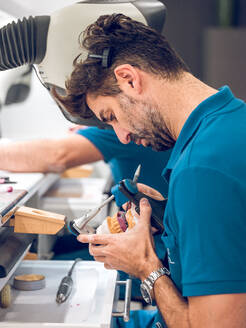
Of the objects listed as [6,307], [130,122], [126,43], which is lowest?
[6,307]

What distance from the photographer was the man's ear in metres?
1.04

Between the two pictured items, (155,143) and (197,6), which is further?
(197,6)

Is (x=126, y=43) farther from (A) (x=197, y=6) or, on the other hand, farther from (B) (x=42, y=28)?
(A) (x=197, y=6)

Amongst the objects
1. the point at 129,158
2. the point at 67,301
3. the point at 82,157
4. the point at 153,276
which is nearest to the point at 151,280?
the point at 153,276

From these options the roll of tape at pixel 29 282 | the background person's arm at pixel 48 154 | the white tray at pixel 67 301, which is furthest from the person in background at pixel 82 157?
the roll of tape at pixel 29 282

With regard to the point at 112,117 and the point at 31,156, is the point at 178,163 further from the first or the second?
the point at 31,156

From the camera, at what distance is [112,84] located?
42.9 inches

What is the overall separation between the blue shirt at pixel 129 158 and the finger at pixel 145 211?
35cm

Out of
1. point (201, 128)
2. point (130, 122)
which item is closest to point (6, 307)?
point (130, 122)

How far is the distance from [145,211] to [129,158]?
58cm

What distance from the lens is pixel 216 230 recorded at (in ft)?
2.80

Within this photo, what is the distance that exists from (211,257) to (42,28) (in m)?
0.69

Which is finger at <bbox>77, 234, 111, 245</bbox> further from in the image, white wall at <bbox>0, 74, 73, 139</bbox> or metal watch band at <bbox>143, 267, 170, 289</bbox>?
white wall at <bbox>0, 74, 73, 139</bbox>

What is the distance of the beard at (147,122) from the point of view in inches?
42.3
